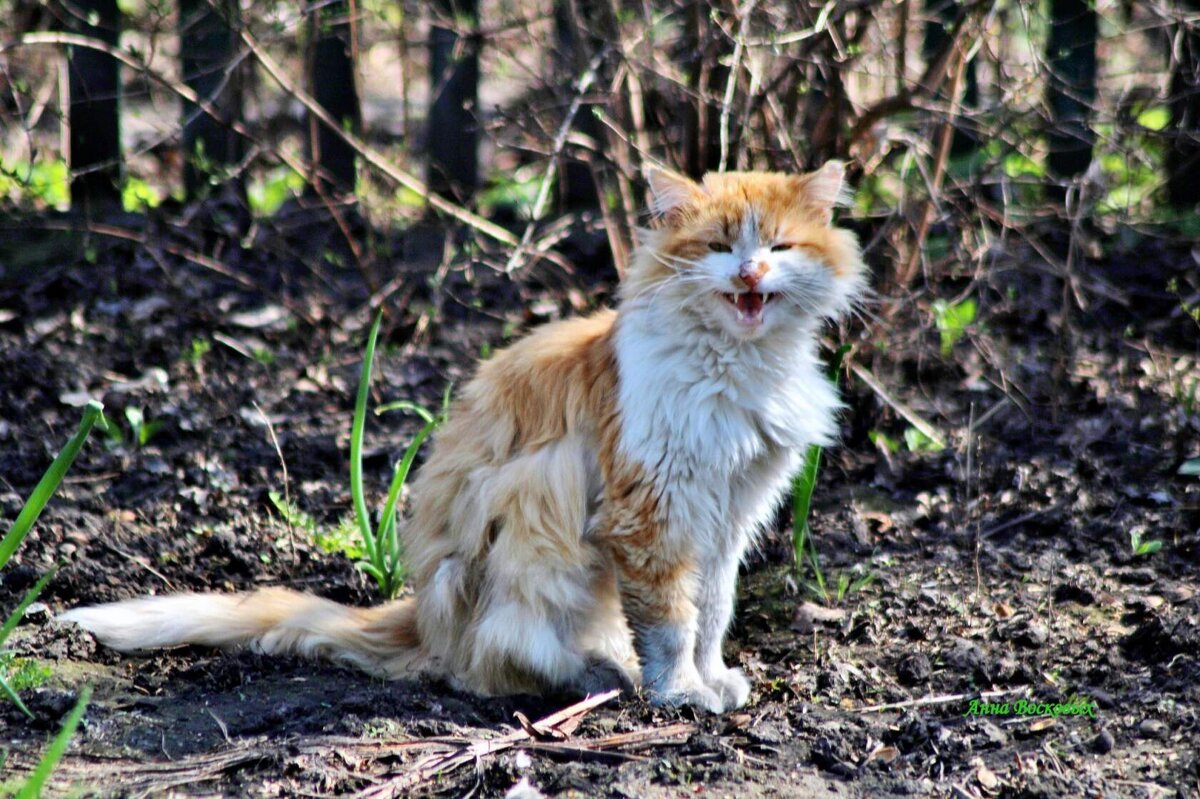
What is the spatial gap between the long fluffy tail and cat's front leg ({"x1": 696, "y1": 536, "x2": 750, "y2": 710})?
91cm

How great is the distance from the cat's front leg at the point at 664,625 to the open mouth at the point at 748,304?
755mm

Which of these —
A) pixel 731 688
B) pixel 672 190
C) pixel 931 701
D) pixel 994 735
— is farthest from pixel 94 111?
pixel 994 735

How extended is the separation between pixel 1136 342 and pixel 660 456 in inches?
128

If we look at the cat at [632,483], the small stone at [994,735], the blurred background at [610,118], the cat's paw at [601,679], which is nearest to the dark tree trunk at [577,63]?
the blurred background at [610,118]

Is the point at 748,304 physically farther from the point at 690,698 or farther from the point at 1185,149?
the point at 1185,149

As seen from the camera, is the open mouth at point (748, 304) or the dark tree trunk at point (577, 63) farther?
the dark tree trunk at point (577, 63)

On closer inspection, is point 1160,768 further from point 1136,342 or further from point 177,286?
point 177,286

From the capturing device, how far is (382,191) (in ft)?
21.2

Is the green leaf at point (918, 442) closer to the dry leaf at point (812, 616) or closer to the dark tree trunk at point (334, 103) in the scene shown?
the dry leaf at point (812, 616)

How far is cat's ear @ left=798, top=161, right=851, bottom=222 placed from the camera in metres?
3.64

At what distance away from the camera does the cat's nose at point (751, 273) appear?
3.43 metres

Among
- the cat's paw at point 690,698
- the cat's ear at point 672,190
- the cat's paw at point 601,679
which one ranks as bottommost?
the cat's paw at point 601,679

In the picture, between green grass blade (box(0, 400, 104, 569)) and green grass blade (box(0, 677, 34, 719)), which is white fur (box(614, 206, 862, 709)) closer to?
green grass blade (box(0, 400, 104, 569))

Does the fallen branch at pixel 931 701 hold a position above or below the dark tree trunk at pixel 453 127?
below
